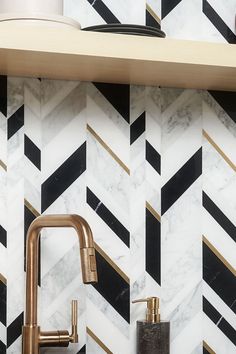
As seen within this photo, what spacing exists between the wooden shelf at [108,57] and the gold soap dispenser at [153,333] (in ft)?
1.77

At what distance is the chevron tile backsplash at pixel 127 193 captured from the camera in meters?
1.57

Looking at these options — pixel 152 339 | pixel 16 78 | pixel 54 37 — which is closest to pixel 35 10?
pixel 54 37

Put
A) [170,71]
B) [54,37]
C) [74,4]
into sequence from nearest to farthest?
[54,37], [170,71], [74,4]

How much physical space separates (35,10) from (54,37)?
9 centimetres

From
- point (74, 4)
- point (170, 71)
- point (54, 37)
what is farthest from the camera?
point (74, 4)

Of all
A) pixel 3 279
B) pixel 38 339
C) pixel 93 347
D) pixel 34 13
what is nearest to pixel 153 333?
pixel 93 347

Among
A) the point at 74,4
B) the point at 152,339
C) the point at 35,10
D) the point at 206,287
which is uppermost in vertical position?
the point at 74,4

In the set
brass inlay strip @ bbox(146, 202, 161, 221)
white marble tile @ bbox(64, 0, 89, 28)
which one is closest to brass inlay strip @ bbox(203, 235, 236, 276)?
brass inlay strip @ bbox(146, 202, 161, 221)

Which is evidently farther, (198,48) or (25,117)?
(25,117)

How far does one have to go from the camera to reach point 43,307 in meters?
1.56

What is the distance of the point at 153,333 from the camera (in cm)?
154

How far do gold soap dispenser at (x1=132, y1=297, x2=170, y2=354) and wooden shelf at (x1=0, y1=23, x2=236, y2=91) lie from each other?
1.77ft

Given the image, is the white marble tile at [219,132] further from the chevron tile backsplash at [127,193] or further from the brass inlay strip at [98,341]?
the brass inlay strip at [98,341]

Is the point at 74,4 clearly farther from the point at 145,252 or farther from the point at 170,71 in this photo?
the point at 145,252
